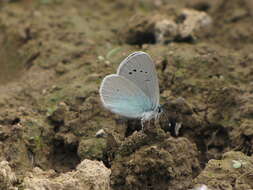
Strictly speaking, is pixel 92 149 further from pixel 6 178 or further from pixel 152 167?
pixel 6 178

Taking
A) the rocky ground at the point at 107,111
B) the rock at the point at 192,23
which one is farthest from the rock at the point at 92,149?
the rock at the point at 192,23

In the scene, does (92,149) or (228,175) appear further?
(92,149)

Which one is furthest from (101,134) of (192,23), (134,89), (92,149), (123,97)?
(192,23)

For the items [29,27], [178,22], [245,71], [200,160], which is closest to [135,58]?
→ [200,160]

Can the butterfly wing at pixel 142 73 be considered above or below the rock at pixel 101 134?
above

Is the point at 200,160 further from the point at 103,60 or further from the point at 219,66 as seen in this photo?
the point at 103,60

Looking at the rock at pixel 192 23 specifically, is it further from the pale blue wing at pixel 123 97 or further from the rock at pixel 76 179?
the rock at pixel 76 179

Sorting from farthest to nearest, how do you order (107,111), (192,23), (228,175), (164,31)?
(192,23), (164,31), (107,111), (228,175)

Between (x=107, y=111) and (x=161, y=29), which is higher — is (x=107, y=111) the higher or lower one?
the lower one
